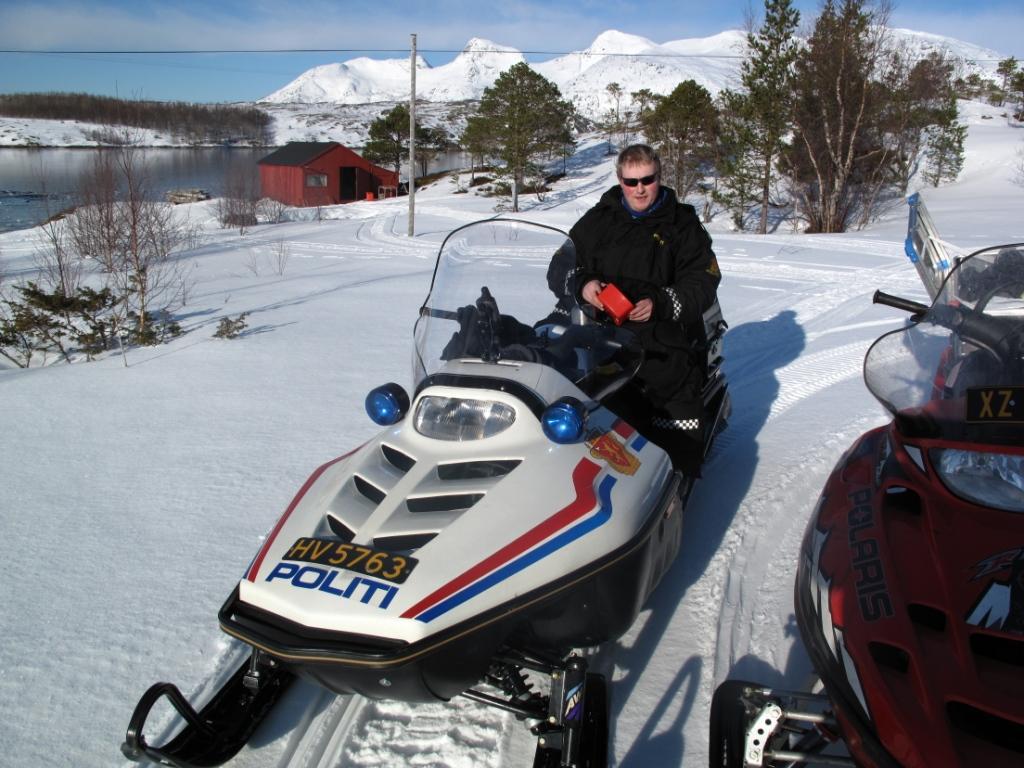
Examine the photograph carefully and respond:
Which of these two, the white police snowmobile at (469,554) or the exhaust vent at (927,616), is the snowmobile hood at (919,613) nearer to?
the exhaust vent at (927,616)

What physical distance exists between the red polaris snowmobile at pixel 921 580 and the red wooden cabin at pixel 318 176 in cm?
3626

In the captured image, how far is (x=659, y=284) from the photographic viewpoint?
12.3ft

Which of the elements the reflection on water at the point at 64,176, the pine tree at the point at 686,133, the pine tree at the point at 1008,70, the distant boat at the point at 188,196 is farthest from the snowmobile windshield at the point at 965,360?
the pine tree at the point at 1008,70

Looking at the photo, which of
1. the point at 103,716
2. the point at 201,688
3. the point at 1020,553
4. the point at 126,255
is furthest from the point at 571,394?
the point at 126,255

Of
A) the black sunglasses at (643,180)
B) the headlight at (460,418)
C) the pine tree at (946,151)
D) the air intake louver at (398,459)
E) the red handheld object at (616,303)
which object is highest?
the pine tree at (946,151)

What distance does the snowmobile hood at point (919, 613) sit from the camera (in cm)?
159

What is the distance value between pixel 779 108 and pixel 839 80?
190 centimetres

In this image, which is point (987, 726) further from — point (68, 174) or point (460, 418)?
point (68, 174)

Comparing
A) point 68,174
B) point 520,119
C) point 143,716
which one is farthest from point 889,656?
point 520,119

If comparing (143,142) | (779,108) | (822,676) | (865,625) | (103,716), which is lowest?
(103,716)

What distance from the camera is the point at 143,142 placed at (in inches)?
355

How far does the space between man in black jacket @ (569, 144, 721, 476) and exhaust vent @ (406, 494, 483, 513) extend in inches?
53.7

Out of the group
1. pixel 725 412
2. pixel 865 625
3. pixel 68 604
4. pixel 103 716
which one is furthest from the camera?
pixel 725 412

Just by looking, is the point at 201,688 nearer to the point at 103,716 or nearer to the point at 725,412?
the point at 103,716
